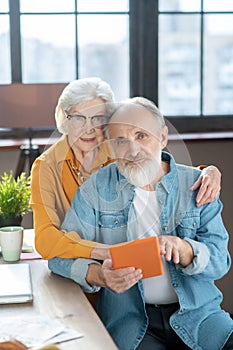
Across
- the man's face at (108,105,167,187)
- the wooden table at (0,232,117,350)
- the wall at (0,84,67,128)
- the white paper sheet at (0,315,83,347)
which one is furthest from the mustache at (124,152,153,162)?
the wall at (0,84,67,128)

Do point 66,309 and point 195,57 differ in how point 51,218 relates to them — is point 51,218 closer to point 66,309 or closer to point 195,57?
point 66,309

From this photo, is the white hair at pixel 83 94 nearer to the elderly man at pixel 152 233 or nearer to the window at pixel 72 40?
the elderly man at pixel 152 233

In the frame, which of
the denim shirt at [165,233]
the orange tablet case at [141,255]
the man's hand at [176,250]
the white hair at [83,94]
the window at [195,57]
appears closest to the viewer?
the orange tablet case at [141,255]

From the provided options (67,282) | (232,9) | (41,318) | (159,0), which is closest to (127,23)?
(159,0)

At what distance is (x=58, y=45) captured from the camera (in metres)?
4.04

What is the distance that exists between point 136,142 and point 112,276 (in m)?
0.37

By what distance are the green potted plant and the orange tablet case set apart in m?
0.57

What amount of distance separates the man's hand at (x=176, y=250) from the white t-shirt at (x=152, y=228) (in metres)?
0.10

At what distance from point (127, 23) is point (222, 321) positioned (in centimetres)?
239

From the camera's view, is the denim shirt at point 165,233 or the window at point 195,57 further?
the window at point 195,57

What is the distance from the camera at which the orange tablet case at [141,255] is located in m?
1.83

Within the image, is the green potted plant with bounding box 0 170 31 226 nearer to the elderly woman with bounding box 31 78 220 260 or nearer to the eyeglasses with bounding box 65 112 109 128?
the elderly woman with bounding box 31 78 220 260

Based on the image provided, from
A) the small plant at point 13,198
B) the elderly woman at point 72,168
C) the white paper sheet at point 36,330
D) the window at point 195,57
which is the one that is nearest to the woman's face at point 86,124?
the elderly woman at point 72,168

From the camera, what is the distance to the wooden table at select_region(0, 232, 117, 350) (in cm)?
160
